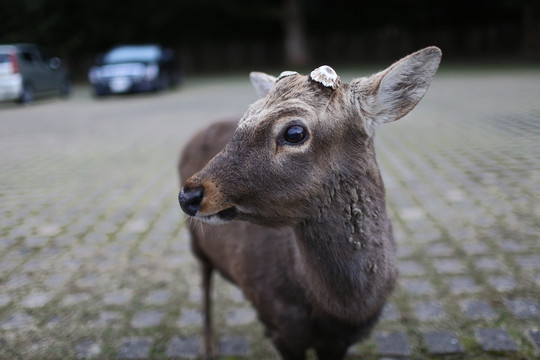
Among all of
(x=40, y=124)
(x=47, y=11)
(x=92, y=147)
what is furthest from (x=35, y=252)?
(x=47, y=11)

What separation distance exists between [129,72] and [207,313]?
14910mm

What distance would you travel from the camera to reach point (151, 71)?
16609mm

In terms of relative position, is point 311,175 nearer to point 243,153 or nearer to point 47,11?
point 243,153

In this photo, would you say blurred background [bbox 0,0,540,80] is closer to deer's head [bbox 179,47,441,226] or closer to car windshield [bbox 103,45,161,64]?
car windshield [bbox 103,45,161,64]

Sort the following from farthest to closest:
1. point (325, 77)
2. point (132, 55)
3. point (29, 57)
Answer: point (132, 55), point (29, 57), point (325, 77)

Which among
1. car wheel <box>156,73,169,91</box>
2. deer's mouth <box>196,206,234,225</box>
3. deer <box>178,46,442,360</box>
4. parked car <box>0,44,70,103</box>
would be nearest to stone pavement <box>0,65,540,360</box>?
deer <box>178,46,442,360</box>

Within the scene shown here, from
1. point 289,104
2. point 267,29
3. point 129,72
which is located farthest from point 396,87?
point 267,29

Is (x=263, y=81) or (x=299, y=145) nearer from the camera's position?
(x=299, y=145)

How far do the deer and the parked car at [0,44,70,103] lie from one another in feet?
Answer: 50.2

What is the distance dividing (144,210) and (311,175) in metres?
3.85

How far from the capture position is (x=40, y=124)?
1130cm

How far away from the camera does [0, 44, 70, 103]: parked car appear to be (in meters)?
14.4

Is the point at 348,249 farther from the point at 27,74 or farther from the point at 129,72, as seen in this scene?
the point at 27,74

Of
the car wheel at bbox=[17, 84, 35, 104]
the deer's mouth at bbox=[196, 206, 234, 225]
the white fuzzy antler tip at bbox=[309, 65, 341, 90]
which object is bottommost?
the car wheel at bbox=[17, 84, 35, 104]
